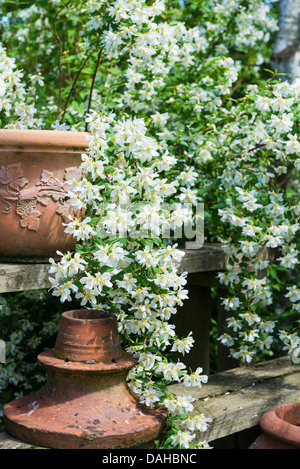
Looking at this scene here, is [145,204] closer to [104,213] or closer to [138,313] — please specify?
[104,213]

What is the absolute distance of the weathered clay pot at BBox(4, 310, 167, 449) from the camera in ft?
6.16

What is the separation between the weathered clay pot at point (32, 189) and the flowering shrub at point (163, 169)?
0.33 feet

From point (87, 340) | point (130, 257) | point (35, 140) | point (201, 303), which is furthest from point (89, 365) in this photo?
point (201, 303)

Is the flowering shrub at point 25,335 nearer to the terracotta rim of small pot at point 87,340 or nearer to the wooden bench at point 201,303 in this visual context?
the wooden bench at point 201,303

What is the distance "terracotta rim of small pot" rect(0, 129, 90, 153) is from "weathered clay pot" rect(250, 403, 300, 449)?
120cm

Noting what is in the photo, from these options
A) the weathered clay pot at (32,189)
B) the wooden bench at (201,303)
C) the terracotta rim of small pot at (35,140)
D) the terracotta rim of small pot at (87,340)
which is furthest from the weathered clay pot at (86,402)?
the wooden bench at (201,303)

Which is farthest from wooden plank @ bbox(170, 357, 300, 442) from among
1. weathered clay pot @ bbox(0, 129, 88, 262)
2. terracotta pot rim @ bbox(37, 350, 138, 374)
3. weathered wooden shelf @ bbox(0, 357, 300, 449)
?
weathered clay pot @ bbox(0, 129, 88, 262)

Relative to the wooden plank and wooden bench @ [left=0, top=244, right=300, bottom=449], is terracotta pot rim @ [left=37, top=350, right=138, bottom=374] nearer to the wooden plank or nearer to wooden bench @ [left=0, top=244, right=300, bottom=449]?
wooden bench @ [left=0, top=244, right=300, bottom=449]

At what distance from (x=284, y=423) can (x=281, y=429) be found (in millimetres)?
30

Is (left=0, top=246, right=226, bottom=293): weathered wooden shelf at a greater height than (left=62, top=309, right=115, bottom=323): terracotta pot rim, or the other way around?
(left=0, top=246, right=226, bottom=293): weathered wooden shelf

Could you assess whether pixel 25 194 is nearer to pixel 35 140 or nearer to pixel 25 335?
pixel 35 140

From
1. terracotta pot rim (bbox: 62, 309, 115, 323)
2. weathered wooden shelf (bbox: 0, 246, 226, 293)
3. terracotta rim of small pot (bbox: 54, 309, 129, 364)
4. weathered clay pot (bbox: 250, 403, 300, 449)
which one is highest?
weathered wooden shelf (bbox: 0, 246, 226, 293)

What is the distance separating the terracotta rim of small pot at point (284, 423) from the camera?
6.82 feet

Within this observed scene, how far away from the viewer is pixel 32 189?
2.20 metres
